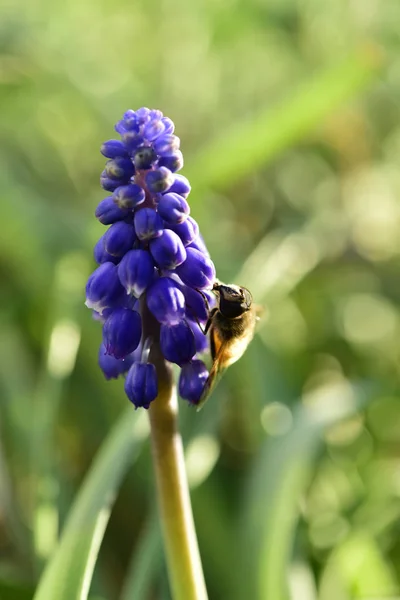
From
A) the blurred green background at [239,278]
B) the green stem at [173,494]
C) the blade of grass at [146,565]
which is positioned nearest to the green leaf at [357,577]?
the blurred green background at [239,278]

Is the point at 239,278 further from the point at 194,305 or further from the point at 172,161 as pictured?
the point at 172,161

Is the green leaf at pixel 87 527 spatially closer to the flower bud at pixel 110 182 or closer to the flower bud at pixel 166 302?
the flower bud at pixel 166 302

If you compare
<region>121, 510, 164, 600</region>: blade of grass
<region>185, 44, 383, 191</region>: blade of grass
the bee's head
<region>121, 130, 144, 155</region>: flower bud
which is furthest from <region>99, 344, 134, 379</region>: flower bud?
<region>185, 44, 383, 191</region>: blade of grass

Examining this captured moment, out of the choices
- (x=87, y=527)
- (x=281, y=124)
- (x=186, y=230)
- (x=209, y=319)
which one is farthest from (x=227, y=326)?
(x=281, y=124)

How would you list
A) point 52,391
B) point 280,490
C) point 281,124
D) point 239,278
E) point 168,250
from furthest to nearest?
point 281,124 < point 239,278 < point 52,391 < point 280,490 < point 168,250

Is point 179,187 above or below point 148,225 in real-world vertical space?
above
